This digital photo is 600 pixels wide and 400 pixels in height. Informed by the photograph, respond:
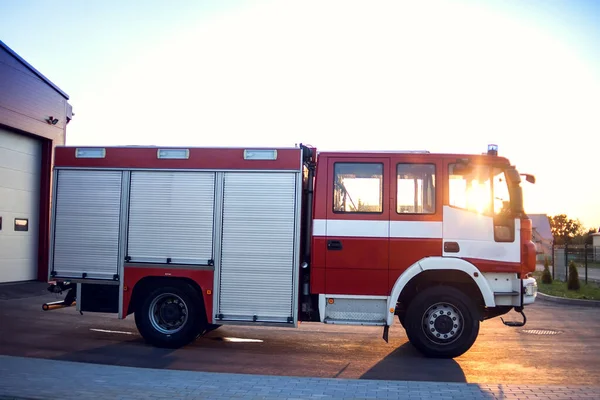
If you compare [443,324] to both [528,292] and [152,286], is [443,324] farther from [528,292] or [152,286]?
[152,286]

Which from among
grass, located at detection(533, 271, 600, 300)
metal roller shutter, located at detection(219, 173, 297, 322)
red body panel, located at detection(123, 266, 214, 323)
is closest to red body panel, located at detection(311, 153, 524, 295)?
metal roller shutter, located at detection(219, 173, 297, 322)

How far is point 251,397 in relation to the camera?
259 inches

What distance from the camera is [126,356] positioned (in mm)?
9203

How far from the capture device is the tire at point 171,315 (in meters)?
9.62

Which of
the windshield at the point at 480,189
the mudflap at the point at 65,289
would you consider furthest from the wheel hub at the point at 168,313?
the windshield at the point at 480,189

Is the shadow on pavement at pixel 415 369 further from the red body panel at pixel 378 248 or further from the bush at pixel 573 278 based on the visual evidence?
the bush at pixel 573 278

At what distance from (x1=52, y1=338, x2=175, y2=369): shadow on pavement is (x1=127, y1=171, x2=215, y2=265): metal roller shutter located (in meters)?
1.48

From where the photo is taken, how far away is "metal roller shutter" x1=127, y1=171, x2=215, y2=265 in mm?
9578

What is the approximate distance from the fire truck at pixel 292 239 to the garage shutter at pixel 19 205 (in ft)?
30.3

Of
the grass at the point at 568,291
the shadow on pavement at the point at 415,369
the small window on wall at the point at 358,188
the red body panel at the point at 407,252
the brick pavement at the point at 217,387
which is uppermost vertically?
the small window on wall at the point at 358,188

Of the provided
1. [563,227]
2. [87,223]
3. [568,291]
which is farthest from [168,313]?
[563,227]

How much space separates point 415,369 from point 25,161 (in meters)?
15.4

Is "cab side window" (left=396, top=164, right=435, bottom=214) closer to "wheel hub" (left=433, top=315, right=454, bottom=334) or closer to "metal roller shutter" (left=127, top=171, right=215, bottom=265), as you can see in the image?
"wheel hub" (left=433, top=315, right=454, bottom=334)

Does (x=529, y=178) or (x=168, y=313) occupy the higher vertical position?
(x=529, y=178)
